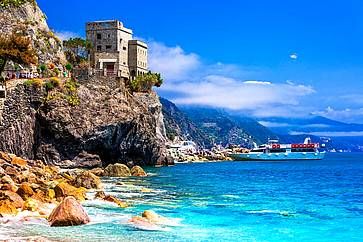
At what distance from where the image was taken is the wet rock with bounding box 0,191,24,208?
1041 inches

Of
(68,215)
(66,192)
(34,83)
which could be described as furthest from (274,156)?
(68,215)

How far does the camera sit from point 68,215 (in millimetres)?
23969

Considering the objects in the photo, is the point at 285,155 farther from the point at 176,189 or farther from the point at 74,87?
the point at 176,189

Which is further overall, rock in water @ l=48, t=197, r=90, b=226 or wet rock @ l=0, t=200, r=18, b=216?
wet rock @ l=0, t=200, r=18, b=216

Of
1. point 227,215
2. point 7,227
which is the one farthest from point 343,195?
point 7,227

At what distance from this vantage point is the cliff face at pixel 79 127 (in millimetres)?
69875

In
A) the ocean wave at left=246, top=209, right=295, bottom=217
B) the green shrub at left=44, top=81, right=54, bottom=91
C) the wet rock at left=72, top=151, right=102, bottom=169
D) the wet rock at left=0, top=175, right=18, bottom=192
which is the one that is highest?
the green shrub at left=44, top=81, right=54, bottom=91

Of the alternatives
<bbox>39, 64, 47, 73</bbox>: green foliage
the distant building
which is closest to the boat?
the distant building

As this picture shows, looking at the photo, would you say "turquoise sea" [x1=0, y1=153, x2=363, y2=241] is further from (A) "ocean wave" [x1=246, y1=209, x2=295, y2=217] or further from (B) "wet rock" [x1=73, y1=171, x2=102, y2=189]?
(B) "wet rock" [x1=73, y1=171, x2=102, y2=189]

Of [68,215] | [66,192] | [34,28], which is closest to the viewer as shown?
[68,215]

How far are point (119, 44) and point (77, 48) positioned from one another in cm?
872

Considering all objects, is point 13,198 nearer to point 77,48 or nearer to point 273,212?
point 273,212

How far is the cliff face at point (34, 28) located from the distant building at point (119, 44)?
12007mm

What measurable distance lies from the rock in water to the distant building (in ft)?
268
